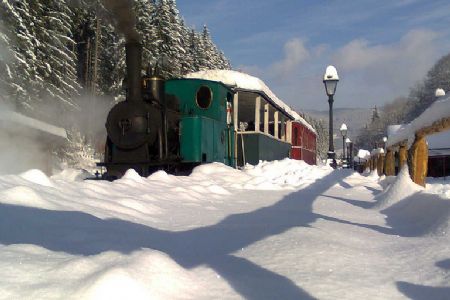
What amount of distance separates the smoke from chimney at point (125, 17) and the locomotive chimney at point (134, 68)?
14cm

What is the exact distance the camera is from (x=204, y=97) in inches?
475

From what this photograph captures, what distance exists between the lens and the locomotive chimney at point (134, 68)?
31.0 feet

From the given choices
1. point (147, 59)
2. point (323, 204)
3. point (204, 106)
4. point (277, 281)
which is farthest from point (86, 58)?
point (277, 281)

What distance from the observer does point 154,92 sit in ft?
32.8

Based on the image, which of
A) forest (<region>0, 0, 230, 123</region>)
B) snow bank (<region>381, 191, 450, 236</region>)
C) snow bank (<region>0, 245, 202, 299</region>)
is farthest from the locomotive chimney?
snow bank (<region>0, 245, 202, 299</region>)

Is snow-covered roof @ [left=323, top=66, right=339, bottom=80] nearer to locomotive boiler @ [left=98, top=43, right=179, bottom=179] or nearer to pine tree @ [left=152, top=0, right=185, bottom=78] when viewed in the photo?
locomotive boiler @ [left=98, top=43, right=179, bottom=179]

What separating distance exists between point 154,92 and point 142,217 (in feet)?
19.4

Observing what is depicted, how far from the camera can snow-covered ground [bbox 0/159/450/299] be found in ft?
7.48

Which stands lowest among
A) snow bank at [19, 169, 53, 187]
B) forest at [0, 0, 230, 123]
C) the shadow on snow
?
the shadow on snow

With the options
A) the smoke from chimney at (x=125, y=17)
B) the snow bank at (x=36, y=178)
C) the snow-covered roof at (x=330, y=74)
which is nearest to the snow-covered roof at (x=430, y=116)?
the snow bank at (x=36, y=178)

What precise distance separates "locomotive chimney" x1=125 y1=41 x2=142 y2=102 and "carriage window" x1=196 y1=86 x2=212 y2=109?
271 cm

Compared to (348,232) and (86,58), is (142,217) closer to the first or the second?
(348,232)

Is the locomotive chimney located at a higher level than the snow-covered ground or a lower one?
higher

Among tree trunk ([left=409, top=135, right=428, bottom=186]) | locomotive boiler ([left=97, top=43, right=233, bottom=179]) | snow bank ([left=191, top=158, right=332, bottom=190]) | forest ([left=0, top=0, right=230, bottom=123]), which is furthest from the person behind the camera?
forest ([left=0, top=0, right=230, bottom=123])
